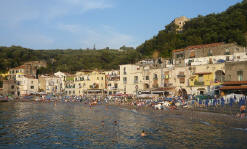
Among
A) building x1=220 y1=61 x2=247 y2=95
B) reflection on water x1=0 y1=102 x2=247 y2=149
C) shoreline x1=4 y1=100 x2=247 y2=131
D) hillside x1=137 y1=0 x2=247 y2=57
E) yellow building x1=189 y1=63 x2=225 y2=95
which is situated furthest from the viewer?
hillside x1=137 y1=0 x2=247 y2=57

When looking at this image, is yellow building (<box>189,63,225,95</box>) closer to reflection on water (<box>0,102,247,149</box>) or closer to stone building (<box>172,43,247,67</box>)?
stone building (<box>172,43,247,67</box>)

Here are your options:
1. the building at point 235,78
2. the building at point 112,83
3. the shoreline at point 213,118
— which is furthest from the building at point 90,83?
the building at point 235,78

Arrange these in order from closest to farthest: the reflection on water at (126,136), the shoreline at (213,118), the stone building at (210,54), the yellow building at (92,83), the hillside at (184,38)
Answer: the reflection on water at (126,136)
the shoreline at (213,118)
the stone building at (210,54)
the hillside at (184,38)
the yellow building at (92,83)

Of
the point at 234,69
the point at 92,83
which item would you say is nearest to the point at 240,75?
the point at 234,69

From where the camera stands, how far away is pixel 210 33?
63.6m

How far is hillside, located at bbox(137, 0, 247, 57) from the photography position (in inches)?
2353

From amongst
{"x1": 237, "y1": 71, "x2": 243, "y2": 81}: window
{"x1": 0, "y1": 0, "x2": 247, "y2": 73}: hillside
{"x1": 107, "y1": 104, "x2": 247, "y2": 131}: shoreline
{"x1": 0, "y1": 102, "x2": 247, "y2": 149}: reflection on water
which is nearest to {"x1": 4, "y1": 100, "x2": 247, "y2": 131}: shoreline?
{"x1": 107, "y1": 104, "x2": 247, "y2": 131}: shoreline

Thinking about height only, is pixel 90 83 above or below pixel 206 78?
below

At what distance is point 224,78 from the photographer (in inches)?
1736

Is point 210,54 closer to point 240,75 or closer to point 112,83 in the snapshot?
point 240,75

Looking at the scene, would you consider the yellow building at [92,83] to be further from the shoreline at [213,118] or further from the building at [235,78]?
the building at [235,78]

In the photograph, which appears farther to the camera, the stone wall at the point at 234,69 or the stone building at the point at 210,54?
the stone building at the point at 210,54

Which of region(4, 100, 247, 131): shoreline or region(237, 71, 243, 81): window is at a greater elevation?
region(237, 71, 243, 81): window

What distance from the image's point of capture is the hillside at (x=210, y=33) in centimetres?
5976
